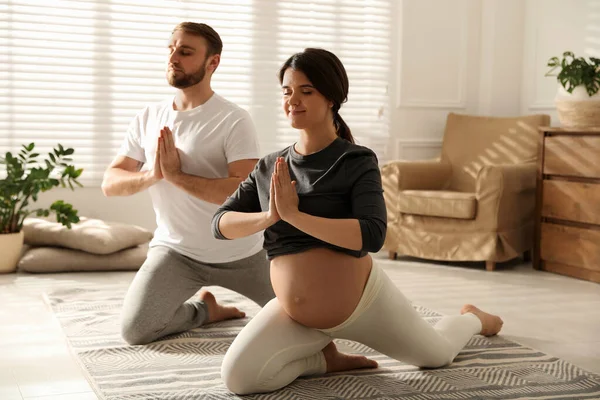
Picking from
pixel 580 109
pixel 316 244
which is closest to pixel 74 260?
pixel 316 244

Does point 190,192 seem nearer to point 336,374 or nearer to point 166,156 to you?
point 166,156

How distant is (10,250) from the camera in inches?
169

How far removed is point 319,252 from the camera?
2.21 m

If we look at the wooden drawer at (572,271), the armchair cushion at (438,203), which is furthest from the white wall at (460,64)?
the wooden drawer at (572,271)

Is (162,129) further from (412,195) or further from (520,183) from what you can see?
(520,183)

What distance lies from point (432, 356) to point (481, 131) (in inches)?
122

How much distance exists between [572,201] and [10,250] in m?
3.09

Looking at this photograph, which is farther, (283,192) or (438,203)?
(438,203)

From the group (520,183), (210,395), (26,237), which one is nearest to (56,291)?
(26,237)

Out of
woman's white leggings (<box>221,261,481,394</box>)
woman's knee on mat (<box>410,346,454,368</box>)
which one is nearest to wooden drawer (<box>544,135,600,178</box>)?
woman's knee on mat (<box>410,346,454,368</box>)

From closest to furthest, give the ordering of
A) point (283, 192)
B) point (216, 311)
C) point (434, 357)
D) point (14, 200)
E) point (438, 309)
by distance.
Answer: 1. point (283, 192)
2. point (434, 357)
3. point (216, 311)
4. point (438, 309)
5. point (14, 200)

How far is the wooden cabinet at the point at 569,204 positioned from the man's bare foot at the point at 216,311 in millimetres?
2126

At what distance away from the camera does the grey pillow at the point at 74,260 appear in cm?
430

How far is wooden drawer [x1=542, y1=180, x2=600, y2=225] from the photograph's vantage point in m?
A: 4.31
